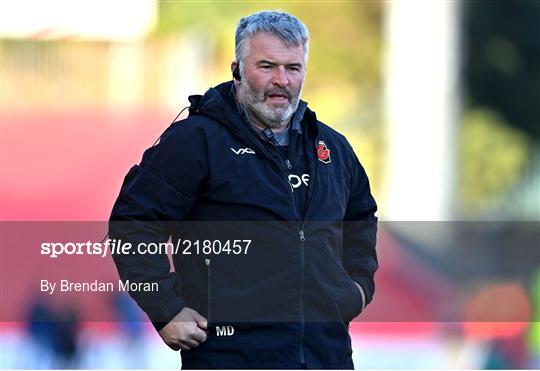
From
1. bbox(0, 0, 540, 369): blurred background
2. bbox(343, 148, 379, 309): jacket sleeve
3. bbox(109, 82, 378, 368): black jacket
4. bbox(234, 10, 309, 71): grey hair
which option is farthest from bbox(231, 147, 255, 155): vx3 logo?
bbox(0, 0, 540, 369): blurred background

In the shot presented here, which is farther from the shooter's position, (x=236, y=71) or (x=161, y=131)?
(x=161, y=131)

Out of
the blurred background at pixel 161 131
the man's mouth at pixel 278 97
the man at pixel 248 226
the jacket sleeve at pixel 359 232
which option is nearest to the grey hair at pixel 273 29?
the man at pixel 248 226

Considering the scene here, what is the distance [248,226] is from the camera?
3.05 m

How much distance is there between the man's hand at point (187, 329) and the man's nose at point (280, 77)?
2.01 feet

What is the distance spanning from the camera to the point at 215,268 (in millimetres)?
3035

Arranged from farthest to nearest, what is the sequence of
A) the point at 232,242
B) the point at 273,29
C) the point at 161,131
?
the point at 161,131, the point at 273,29, the point at 232,242

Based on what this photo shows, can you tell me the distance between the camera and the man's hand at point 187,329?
302cm

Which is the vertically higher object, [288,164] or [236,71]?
[236,71]

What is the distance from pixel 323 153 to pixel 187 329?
59 centimetres

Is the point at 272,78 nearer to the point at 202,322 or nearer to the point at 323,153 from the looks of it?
the point at 323,153

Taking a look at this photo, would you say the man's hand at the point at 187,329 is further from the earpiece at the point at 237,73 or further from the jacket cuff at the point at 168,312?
the earpiece at the point at 237,73

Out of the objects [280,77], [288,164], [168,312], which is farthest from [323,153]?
[168,312]

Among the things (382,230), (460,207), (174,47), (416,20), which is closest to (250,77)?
(382,230)

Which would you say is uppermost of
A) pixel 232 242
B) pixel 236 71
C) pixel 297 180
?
pixel 236 71
